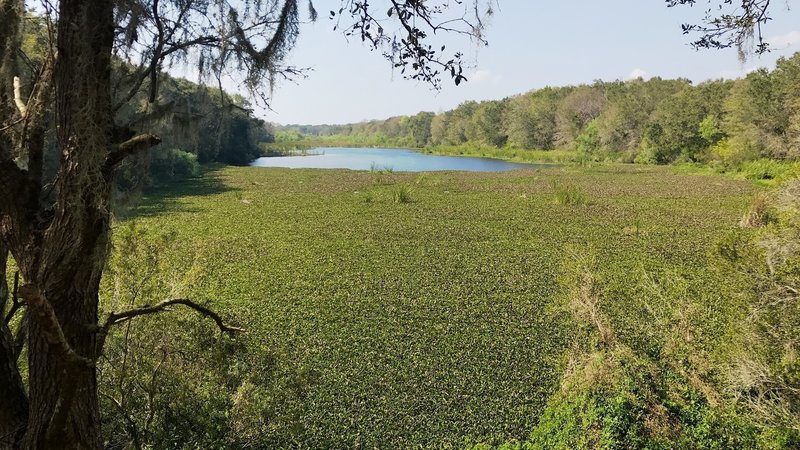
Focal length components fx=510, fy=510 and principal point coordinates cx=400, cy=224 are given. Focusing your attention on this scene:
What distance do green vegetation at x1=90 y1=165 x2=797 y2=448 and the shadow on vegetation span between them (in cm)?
110

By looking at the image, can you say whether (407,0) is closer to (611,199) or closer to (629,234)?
(629,234)

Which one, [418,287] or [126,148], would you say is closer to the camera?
→ [126,148]

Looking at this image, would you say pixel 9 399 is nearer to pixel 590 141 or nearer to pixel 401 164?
pixel 401 164

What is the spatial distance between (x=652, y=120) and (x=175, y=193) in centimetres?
4209

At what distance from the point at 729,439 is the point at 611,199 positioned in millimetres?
19633

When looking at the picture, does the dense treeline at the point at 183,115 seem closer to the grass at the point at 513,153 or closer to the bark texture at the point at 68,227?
the bark texture at the point at 68,227

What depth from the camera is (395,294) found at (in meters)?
10.2

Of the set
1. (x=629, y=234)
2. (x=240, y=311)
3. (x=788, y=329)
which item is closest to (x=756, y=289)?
(x=788, y=329)

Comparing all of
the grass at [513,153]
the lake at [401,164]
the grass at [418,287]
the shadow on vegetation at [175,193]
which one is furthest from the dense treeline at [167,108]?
the grass at [513,153]

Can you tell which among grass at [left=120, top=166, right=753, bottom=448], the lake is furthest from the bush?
the lake

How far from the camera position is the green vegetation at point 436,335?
460 cm

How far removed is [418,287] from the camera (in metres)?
10.7

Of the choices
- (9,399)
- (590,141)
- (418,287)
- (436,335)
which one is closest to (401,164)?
(590,141)

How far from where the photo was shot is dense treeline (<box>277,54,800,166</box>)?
30.9m
